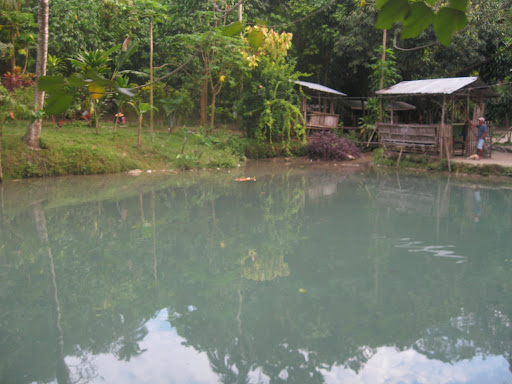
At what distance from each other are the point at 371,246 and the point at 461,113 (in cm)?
→ 1542

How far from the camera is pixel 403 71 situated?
17141 mm

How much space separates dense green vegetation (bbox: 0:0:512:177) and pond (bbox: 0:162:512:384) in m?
4.65

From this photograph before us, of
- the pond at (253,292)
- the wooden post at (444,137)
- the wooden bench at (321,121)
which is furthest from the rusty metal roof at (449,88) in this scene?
the pond at (253,292)

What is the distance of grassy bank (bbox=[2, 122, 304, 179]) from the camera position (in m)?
9.67

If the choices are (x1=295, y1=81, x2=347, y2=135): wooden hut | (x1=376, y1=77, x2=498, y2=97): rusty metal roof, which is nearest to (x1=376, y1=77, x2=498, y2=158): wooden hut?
(x1=376, y1=77, x2=498, y2=97): rusty metal roof

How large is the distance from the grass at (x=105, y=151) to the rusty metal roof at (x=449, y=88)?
509cm

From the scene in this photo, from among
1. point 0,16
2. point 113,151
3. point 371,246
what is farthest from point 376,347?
point 0,16

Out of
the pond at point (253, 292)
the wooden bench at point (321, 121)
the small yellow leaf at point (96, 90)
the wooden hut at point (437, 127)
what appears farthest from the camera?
the wooden bench at point (321, 121)

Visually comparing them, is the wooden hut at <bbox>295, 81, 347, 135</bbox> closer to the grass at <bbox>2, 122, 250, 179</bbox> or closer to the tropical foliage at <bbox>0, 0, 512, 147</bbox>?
the tropical foliage at <bbox>0, 0, 512, 147</bbox>

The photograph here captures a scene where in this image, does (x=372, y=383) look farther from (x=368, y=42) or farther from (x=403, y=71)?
(x=403, y=71)

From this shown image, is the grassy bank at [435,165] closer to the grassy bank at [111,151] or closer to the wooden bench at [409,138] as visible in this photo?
the wooden bench at [409,138]

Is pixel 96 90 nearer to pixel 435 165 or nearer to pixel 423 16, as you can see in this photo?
pixel 423 16

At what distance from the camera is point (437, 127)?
11.9 meters

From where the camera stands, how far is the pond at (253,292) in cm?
297
